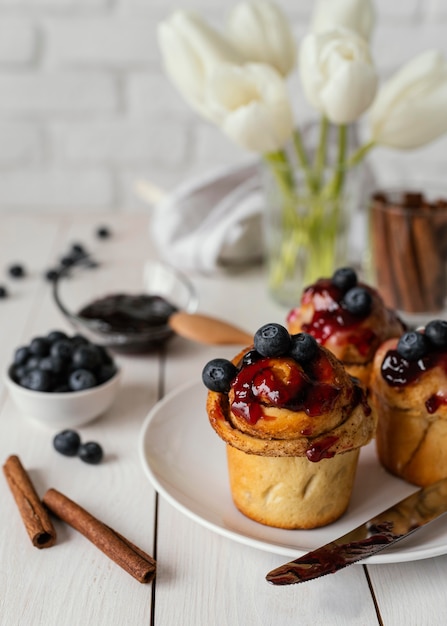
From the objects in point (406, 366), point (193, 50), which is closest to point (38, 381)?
point (406, 366)

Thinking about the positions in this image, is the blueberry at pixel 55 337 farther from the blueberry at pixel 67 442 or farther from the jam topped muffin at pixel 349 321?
the jam topped muffin at pixel 349 321

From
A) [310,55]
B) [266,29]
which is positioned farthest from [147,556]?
[266,29]

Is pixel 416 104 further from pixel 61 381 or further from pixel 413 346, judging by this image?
pixel 61 381

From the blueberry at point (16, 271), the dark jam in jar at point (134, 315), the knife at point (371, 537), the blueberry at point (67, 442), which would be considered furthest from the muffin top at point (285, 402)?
the blueberry at point (16, 271)

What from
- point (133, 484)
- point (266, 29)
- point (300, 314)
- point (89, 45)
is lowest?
point (133, 484)

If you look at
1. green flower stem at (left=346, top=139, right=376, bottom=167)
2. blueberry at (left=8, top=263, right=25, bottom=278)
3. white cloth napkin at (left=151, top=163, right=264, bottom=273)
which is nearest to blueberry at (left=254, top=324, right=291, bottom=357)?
green flower stem at (left=346, top=139, right=376, bottom=167)

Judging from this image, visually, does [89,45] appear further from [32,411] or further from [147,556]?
[147,556]
